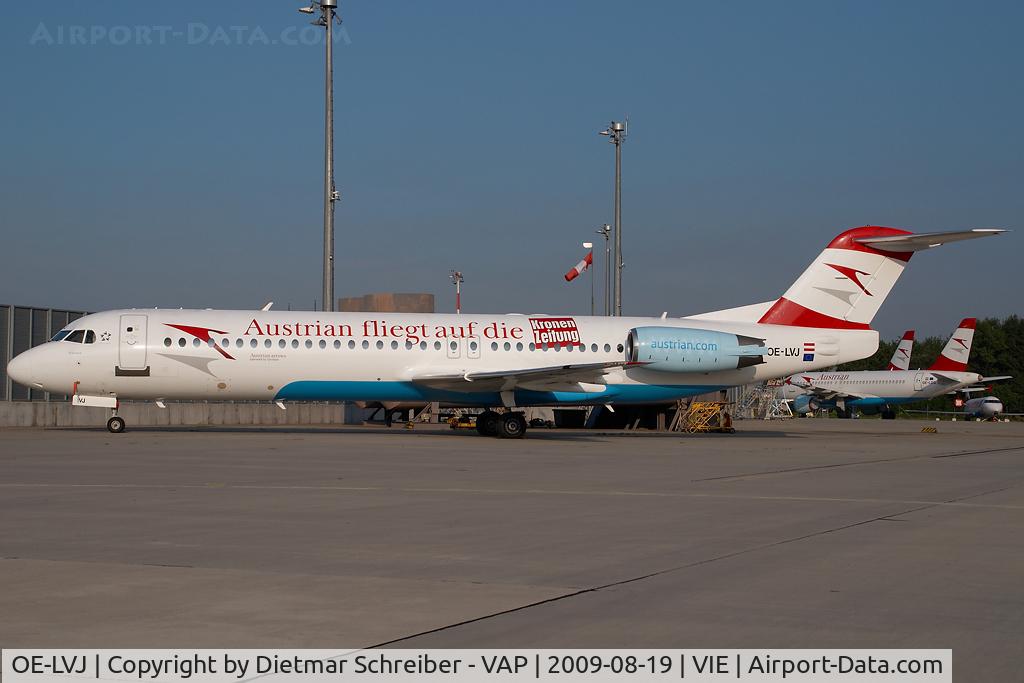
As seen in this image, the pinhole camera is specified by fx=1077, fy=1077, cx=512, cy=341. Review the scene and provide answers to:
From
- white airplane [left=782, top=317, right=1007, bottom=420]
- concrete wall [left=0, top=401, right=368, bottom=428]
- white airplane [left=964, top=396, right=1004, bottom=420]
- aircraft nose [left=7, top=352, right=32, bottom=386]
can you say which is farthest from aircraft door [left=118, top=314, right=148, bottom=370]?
white airplane [left=964, top=396, right=1004, bottom=420]

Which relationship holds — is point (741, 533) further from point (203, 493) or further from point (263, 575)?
point (203, 493)

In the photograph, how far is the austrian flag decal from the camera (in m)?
32.9

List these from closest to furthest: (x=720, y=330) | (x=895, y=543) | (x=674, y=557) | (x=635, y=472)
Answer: (x=674, y=557), (x=895, y=543), (x=635, y=472), (x=720, y=330)

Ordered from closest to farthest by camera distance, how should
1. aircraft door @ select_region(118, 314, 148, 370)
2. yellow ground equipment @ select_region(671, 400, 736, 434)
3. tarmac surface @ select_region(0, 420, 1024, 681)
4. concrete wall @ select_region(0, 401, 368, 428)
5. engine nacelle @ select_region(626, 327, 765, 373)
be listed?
tarmac surface @ select_region(0, 420, 1024, 681)
aircraft door @ select_region(118, 314, 148, 370)
engine nacelle @ select_region(626, 327, 765, 373)
concrete wall @ select_region(0, 401, 368, 428)
yellow ground equipment @ select_region(671, 400, 736, 434)

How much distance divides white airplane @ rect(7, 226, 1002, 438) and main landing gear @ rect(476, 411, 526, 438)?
44mm

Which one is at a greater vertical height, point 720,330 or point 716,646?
point 720,330

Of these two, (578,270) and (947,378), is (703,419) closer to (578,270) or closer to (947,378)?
(578,270)

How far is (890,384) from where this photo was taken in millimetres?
82500

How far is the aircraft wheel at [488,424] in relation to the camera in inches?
1303

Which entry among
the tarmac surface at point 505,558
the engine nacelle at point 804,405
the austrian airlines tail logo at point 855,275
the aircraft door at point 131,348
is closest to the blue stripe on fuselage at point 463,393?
the aircraft door at point 131,348

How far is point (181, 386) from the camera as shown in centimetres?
3042

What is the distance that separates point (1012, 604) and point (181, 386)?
26.3 metres

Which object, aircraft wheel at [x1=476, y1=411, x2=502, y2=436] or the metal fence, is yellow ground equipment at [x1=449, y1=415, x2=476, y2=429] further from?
the metal fence
